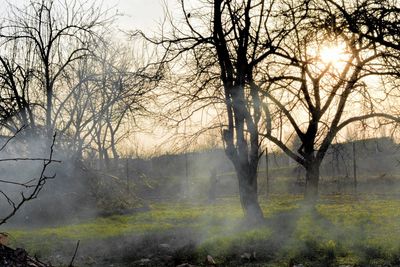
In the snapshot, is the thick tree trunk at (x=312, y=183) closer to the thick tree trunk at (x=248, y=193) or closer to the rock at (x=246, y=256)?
the thick tree trunk at (x=248, y=193)

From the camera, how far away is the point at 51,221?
46.7 ft

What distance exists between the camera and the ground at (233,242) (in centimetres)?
825

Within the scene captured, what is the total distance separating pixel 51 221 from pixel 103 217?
157 centimetres

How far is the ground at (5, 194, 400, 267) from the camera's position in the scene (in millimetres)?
8250

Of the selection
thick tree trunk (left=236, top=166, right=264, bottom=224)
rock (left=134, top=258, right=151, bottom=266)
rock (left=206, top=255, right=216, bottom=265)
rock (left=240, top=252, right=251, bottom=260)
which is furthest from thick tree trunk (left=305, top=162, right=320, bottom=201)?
rock (left=134, top=258, right=151, bottom=266)

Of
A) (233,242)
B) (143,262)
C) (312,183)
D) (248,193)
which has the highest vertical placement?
(312,183)

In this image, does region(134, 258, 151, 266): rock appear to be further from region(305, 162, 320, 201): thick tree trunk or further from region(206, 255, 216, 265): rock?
region(305, 162, 320, 201): thick tree trunk

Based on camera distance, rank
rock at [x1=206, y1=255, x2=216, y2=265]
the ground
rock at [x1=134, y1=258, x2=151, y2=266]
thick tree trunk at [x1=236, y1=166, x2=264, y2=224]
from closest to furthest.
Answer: rock at [x1=206, y1=255, x2=216, y2=265] < the ground < rock at [x1=134, y1=258, x2=151, y2=266] < thick tree trunk at [x1=236, y1=166, x2=264, y2=224]

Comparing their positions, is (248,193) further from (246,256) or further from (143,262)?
(143,262)

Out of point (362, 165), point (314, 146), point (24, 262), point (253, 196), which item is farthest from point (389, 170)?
point (24, 262)

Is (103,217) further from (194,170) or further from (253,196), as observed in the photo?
(194,170)

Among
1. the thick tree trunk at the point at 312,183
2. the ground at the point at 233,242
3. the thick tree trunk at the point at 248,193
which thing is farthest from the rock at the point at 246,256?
the thick tree trunk at the point at 312,183

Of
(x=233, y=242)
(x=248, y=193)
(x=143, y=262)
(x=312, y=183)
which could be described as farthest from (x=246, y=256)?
(x=312, y=183)

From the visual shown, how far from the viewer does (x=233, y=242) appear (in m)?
9.01
